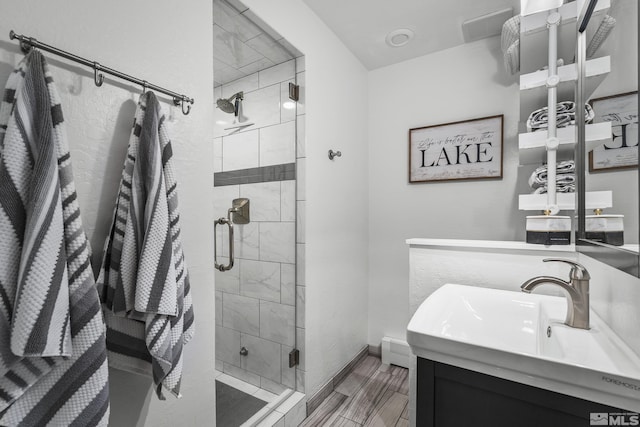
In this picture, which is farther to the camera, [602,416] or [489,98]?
[489,98]

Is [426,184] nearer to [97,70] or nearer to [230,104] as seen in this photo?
[230,104]

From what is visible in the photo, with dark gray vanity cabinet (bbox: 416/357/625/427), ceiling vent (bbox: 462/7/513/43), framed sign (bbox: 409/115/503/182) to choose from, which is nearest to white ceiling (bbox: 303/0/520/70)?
ceiling vent (bbox: 462/7/513/43)

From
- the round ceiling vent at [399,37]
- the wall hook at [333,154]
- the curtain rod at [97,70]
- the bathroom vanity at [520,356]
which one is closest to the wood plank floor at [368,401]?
the bathroom vanity at [520,356]

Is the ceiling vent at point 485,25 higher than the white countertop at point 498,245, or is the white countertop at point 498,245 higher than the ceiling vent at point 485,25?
the ceiling vent at point 485,25

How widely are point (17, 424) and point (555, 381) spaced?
117 cm

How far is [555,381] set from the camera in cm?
68

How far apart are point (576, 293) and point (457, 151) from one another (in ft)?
4.26

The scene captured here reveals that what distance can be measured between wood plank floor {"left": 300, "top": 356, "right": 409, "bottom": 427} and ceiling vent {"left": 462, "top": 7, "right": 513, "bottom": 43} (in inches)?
91.4

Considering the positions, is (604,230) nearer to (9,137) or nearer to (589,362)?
(589,362)

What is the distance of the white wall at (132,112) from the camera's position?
75 cm

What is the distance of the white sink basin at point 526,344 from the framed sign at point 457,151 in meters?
0.98

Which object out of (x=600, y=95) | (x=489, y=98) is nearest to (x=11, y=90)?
(x=600, y=95)

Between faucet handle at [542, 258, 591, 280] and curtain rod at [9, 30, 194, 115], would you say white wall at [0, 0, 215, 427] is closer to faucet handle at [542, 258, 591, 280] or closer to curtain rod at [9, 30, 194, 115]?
curtain rod at [9, 30, 194, 115]

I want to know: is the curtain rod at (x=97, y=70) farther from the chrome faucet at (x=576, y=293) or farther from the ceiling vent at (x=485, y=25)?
the ceiling vent at (x=485, y=25)
